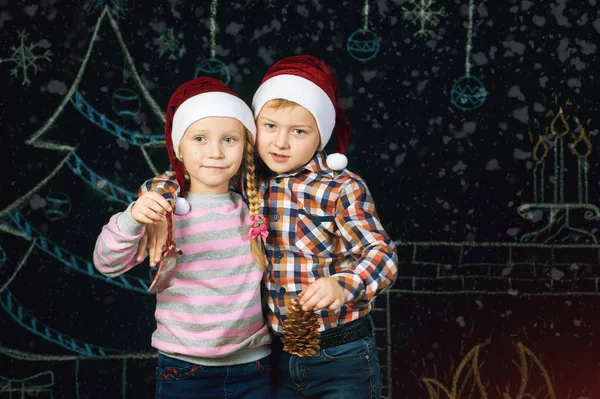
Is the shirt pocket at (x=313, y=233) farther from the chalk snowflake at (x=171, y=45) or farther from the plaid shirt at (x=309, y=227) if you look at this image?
the chalk snowflake at (x=171, y=45)

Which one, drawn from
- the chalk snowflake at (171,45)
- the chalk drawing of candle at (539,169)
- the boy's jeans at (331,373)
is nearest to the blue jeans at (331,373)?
the boy's jeans at (331,373)

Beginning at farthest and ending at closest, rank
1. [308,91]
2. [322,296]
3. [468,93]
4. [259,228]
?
[468,93] → [308,91] → [259,228] → [322,296]

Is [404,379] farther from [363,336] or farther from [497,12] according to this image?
[497,12]

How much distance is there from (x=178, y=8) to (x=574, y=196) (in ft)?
4.49

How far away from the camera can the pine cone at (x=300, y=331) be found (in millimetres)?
1261

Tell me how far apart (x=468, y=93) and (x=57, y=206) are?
1.33 meters

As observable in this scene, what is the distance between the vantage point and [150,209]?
126cm

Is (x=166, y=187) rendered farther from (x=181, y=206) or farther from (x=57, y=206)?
(x=57, y=206)

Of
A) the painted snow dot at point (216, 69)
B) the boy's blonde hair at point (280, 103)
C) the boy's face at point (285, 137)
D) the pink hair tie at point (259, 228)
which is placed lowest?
the pink hair tie at point (259, 228)

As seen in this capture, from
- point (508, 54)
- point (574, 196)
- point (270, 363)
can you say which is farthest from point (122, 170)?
point (574, 196)

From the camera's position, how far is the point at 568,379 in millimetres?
2201

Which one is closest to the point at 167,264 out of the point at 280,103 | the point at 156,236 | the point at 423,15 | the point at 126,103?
the point at 156,236

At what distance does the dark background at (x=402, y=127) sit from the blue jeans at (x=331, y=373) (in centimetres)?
75

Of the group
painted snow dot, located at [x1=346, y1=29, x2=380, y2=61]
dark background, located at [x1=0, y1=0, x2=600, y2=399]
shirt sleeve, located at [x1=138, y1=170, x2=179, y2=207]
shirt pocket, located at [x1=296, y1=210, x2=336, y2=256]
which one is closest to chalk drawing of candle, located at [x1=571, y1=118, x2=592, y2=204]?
dark background, located at [x1=0, y1=0, x2=600, y2=399]
